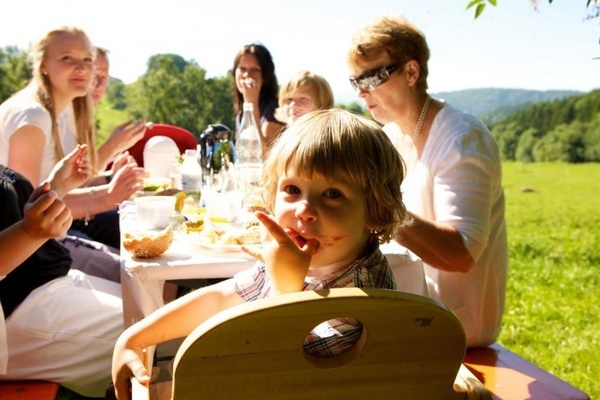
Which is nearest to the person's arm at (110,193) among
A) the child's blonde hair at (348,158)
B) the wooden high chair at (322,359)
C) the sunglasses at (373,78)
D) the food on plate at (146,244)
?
the food on plate at (146,244)

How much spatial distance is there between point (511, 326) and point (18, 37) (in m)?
5.93

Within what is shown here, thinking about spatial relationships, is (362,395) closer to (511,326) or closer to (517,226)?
(511,326)

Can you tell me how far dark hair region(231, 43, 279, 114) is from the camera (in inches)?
185

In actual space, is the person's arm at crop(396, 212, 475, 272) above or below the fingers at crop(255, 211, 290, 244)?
below

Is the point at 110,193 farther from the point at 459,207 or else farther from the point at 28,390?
the point at 459,207

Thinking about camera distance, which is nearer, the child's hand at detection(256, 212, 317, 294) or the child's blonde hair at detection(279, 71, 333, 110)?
the child's hand at detection(256, 212, 317, 294)

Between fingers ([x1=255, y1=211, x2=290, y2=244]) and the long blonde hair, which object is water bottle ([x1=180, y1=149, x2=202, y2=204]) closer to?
the long blonde hair

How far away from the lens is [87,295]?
78.5 inches

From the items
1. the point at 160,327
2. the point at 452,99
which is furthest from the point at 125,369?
the point at 452,99

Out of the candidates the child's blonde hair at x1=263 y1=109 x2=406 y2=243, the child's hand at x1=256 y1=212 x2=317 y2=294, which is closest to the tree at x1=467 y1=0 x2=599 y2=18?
the child's blonde hair at x1=263 y1=109 x2=406 y2=243

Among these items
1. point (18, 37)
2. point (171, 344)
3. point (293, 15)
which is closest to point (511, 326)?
point (171, 344)

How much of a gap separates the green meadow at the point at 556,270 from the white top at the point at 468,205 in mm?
1230

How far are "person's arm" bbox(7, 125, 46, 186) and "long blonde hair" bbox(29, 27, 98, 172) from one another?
280mm

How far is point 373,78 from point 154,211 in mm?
958
